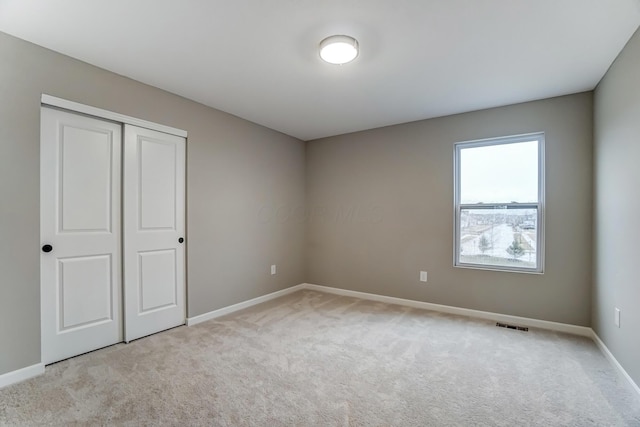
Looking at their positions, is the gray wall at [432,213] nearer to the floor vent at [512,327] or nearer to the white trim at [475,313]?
the white trim at [475,313]

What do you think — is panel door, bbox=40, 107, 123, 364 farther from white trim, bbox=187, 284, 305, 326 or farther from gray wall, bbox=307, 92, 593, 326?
gray wall, bbox=307, 92, 593, 326

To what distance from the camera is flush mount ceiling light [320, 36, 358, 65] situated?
2.10 m

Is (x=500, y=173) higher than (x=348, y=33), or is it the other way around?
(x=348, y=33)

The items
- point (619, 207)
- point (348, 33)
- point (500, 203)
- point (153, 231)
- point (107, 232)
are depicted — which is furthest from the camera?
point (500, 203)

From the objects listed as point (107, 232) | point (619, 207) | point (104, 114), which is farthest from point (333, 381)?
point (104, 114)

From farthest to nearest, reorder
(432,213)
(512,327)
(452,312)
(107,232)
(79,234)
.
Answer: (432,213), (452,312), (512,327), (107,232), (79,234)

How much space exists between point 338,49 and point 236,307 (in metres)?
3.04

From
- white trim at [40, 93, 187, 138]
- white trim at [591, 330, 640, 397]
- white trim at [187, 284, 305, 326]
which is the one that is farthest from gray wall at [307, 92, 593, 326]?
white trim at [40, 93, 187, 138]

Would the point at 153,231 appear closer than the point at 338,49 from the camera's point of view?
No

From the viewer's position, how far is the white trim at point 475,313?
3056mm

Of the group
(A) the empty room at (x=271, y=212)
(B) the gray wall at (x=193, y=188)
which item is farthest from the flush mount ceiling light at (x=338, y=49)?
(B) the gray wall at (x=193, y=188)

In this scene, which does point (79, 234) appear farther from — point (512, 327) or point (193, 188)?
point (512, 327)

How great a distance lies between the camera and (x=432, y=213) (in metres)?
3.84

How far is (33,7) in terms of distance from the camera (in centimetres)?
183
